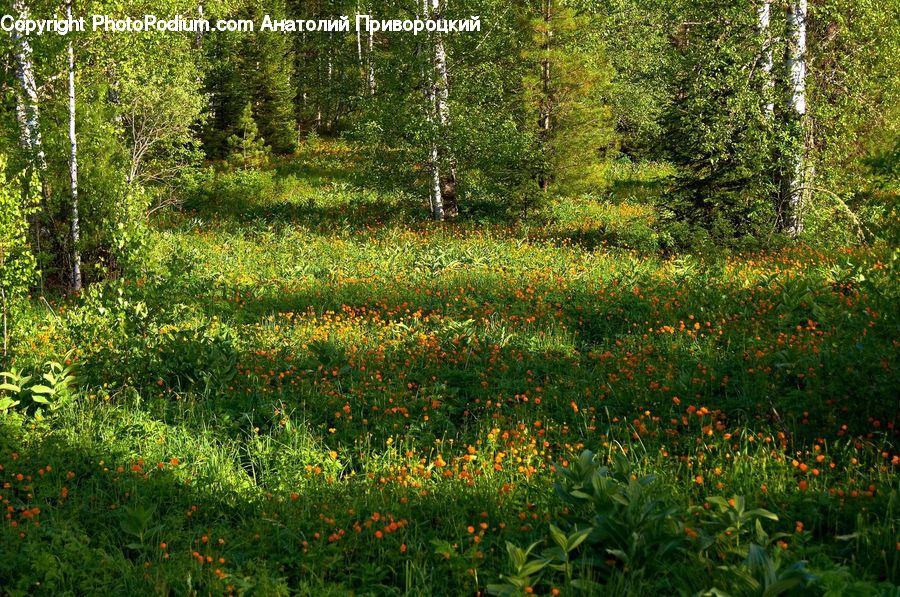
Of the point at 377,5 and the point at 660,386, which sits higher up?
the point at 377,5

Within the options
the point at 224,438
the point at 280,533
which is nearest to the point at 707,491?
the point at 280,533

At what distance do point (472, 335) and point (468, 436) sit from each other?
7.36ft

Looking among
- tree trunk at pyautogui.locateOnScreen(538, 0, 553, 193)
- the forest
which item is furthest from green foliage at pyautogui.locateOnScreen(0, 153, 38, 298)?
tree trunk at pyautogui.locateOnScreen(538, 0, 553, 193)

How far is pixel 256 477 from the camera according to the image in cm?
534

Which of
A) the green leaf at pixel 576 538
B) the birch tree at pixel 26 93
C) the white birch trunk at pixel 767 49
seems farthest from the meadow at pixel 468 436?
the birch tree at pixel 26 93

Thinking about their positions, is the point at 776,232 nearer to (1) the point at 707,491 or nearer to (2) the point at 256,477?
(1) the point at 707,491

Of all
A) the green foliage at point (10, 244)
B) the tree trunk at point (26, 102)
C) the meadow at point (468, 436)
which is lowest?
the meadow at point (468, 436)

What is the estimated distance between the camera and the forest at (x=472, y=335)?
395 centimetres

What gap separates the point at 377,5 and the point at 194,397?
14263mm

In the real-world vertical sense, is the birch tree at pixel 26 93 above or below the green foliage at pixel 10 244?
above

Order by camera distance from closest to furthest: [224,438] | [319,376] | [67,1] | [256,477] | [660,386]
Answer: [256,477] → [224,438] → [660,386] → [319,376] → [67,1]

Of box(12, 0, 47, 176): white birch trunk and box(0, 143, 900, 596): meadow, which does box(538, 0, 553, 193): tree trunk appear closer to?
box(0, 143, 900, 596): meadow

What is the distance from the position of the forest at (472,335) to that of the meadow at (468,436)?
4 cm

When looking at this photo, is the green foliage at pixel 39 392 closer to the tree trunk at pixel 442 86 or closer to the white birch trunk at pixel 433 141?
the white birch trunk at pixel 433 141
